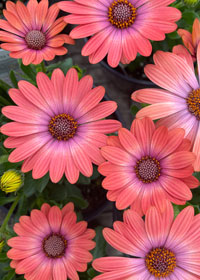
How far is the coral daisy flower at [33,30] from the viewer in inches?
30.9

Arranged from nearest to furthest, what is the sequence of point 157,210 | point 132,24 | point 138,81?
point 157,210
point 132,24
point 138,81

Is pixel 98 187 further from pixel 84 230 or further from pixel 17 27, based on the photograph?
pixel 17 27

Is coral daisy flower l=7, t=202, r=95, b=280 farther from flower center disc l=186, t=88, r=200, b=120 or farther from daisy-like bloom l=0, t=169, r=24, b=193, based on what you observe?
flower center disc l=186, t=88, r=200, b=120

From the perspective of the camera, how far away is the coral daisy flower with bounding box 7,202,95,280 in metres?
0.84

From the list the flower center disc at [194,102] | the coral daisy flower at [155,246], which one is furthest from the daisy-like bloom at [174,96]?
the coral daisy flower at [155,246]

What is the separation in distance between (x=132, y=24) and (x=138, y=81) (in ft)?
1.55

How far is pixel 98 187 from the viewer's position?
4.33ft

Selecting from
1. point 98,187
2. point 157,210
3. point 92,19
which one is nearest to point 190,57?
point 92,19

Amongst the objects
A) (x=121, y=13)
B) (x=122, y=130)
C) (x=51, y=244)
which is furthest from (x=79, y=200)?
(x=121, y=13)

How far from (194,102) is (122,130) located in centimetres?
20

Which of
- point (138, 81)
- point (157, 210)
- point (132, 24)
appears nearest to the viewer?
point (157, 210)

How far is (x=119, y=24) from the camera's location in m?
0.80

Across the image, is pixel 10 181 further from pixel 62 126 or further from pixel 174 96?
pixel 174 96

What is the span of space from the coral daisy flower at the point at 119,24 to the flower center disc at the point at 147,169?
23cm
